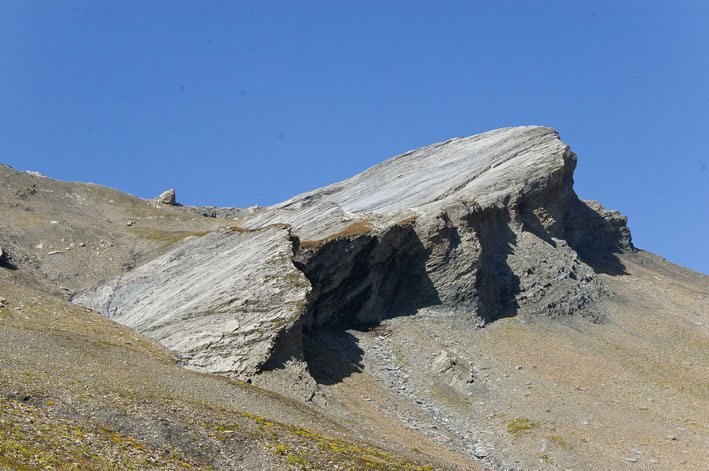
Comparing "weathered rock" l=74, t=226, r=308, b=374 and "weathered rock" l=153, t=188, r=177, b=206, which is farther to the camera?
"weathered rock" l=153, t=188, r=177, b=206

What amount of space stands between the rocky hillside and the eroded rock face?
0.28 metres

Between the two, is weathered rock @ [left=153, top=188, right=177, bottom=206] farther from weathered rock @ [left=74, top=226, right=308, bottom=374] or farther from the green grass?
the green grass

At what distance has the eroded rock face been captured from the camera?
214 ft

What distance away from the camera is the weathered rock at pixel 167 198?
126 metres

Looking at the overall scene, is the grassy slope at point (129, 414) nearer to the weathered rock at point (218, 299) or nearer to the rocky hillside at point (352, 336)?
the rocky hillside at point (352, 336)

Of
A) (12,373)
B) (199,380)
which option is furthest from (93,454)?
(199,380)

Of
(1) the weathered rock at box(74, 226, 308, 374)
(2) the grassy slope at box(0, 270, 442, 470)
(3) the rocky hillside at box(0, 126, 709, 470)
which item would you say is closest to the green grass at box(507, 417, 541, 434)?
(3) the rocky hillside at box(0, 126, 709, 470)

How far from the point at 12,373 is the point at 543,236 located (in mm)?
79511

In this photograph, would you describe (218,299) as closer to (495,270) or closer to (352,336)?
(352,336)

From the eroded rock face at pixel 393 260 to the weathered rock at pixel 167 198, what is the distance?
23.5 m

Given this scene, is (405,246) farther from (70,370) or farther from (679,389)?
(70,370)

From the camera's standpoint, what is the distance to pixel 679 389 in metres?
78.2

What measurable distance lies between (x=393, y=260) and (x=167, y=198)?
55740mm

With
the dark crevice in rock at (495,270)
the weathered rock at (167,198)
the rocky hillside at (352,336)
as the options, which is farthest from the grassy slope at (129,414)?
the weathered rock at (167,198)
